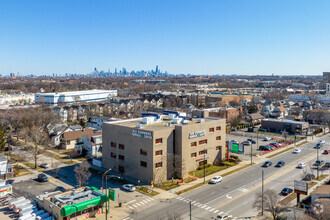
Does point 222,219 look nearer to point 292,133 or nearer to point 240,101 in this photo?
point 292,133

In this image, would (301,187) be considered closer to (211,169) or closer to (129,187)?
(211,169)

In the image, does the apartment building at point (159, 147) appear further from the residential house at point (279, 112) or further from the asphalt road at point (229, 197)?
the residential house at point (279, 112)

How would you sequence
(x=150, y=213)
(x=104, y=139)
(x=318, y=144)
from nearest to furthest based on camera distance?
(x=150, y=213), (x=104, y=139), (x=318, y=144)

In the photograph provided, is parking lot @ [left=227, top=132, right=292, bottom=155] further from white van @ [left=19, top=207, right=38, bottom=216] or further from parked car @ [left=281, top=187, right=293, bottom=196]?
white van @ [left=19, top=207, right=38, bottom=216]

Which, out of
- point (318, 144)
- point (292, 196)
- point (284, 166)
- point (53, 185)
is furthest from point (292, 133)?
point (53, 185)

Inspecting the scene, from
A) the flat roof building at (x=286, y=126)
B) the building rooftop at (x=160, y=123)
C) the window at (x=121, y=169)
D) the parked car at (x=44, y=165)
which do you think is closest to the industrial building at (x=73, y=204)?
the window at (x=121, y=169)

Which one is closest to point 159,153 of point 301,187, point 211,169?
point 211,169
